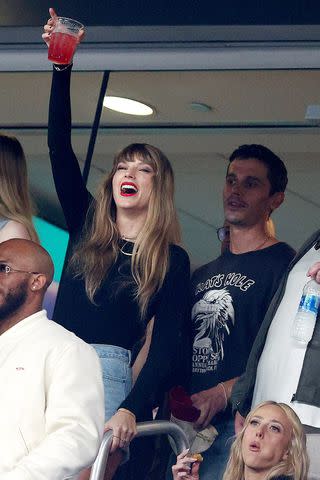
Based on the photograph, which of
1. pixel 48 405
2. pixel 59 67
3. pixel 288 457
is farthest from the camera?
pixel 59 67

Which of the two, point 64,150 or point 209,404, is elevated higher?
point 64,150

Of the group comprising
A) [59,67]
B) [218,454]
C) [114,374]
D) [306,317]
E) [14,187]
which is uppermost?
[59,67]

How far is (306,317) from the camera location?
567 cm

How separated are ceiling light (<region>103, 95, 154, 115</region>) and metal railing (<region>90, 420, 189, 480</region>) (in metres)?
2.34

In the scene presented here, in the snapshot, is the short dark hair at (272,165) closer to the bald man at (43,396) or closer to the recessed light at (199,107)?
the recessed light at (199,107)

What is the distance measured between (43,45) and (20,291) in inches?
90.6

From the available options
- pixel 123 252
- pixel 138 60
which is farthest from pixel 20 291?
pixel 138 60

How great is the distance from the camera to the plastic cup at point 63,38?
6.08 metres

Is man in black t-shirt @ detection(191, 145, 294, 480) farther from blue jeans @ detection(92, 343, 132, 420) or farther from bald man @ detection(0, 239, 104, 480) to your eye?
bald man @ detection(0, 239, 104, 480)

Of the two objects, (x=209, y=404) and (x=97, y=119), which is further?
(x=97, y=119)

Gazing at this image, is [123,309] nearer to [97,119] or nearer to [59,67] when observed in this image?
[59,67]

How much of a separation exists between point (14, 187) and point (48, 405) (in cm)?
151

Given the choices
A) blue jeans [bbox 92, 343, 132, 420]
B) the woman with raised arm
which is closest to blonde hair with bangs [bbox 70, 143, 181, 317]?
the woman with raised arm

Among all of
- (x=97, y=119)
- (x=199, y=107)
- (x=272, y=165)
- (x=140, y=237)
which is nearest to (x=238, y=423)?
(x=140, y=237)
